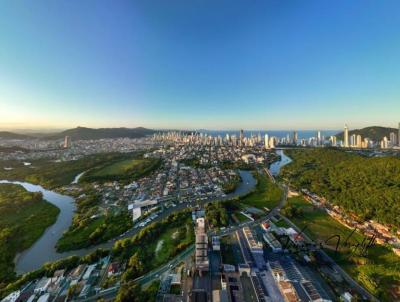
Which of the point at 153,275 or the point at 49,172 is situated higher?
the point at 49,172

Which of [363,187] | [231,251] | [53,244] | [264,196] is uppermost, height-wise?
[363,187]

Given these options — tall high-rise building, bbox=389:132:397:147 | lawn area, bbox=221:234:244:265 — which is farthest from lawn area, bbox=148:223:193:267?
tall high-rise building, bbox=389:132:397:147

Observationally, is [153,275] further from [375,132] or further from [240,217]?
[375,132]

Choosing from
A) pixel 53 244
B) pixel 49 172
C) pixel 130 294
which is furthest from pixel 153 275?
pixel 49 172

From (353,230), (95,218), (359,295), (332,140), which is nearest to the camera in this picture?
(359,295)

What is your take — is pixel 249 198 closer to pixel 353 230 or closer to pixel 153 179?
pixel 353 230

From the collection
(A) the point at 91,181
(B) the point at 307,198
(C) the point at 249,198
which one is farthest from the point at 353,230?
(A) the point at 91,181
